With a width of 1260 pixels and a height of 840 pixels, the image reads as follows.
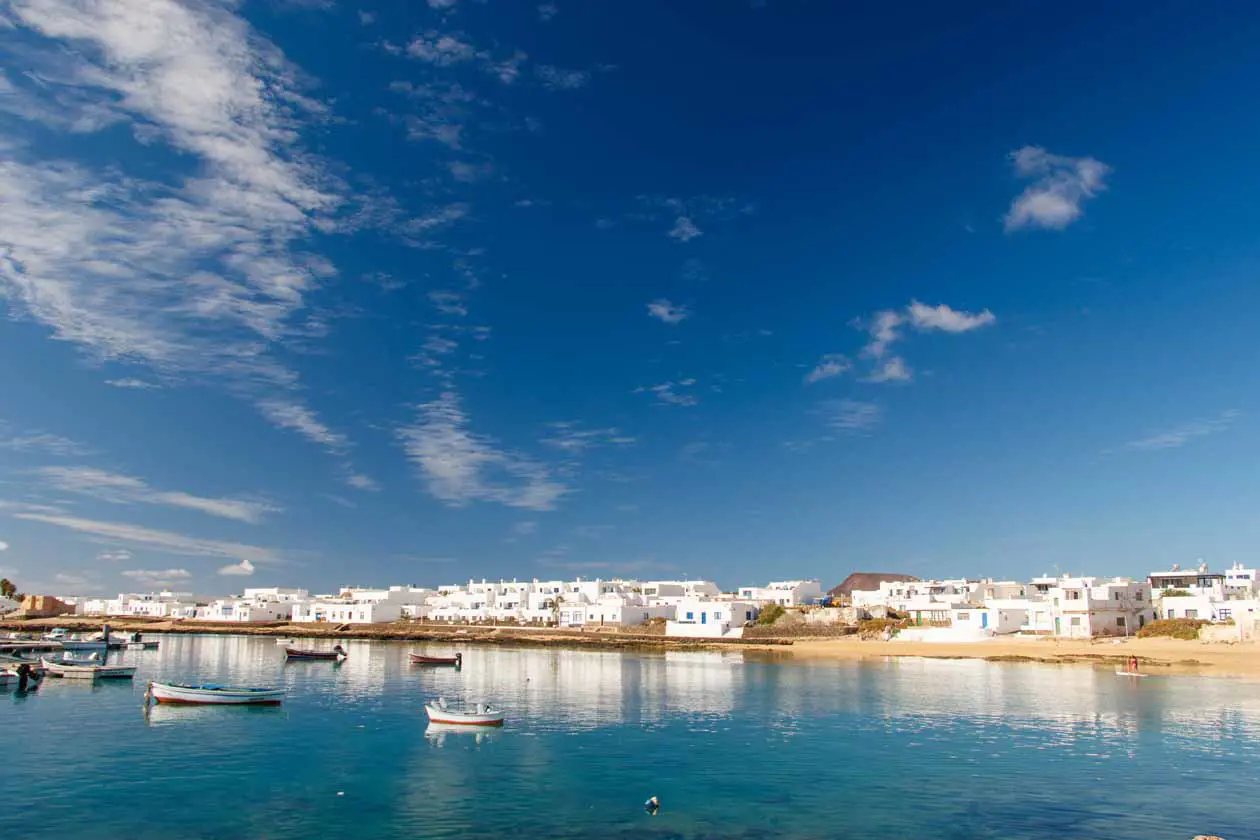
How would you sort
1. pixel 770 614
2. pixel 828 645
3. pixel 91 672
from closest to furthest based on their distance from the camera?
pixel 91 672 < pixel 828 645 < pixel 770 614

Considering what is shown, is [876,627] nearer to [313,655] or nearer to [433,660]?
[433,660]

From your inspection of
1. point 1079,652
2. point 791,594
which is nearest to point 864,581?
point 791,594

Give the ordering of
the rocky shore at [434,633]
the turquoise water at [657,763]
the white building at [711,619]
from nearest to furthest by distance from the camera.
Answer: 1. the turquoise water at [657,763]
2. the rocky shore at [434,633]
3. the white building at [711,619]

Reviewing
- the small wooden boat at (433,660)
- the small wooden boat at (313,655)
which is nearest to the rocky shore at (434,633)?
the small wooden boat at (433,660)

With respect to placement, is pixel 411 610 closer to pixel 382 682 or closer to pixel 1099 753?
pixel 382 682

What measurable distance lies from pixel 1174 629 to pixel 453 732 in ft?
251

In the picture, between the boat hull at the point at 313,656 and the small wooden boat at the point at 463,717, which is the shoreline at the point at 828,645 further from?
the small wooden boat at the point at 463,717

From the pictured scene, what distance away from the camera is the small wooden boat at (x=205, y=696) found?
45.0 meters

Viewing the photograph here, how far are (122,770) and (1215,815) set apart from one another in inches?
1400

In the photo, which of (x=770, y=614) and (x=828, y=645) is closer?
(x=828, y=645)

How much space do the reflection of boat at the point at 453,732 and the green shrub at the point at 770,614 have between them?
8085 cm

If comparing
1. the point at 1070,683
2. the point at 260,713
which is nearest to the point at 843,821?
the point at 260,713

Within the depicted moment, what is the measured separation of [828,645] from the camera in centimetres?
9281

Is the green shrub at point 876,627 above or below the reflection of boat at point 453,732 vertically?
below
